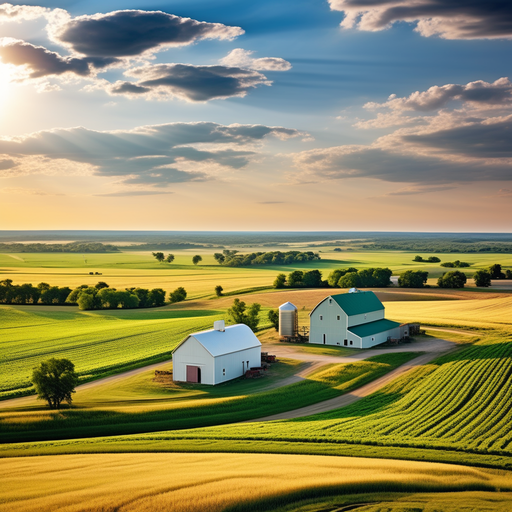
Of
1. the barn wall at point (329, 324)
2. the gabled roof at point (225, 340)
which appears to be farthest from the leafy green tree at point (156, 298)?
the gabled roof at point (225, 340)

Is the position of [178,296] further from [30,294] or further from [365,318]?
[365,318]

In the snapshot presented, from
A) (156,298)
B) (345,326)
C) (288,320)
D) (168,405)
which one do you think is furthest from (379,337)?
(156,298)

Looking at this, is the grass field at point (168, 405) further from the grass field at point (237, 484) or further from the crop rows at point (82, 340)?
the grass field at point (237, 484)

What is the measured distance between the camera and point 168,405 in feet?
127

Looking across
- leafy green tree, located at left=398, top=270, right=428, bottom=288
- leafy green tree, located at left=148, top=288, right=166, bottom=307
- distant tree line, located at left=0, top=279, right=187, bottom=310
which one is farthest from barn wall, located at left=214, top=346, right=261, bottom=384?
leafy green tree, located at left=398, top=270, right=428, bottom=288

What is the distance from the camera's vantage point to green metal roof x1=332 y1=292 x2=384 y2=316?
65562mm

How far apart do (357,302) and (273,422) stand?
3616 centimetres

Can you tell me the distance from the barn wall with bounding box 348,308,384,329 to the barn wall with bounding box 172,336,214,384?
76.9 feet

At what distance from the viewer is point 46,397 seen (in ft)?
125

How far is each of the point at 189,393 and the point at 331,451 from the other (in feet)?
61.6

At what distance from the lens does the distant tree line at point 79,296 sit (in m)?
100

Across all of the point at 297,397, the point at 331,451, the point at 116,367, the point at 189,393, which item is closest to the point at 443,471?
the point at 331,451

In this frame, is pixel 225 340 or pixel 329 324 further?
pixel 329 324

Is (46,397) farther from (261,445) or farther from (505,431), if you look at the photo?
(505,431)
